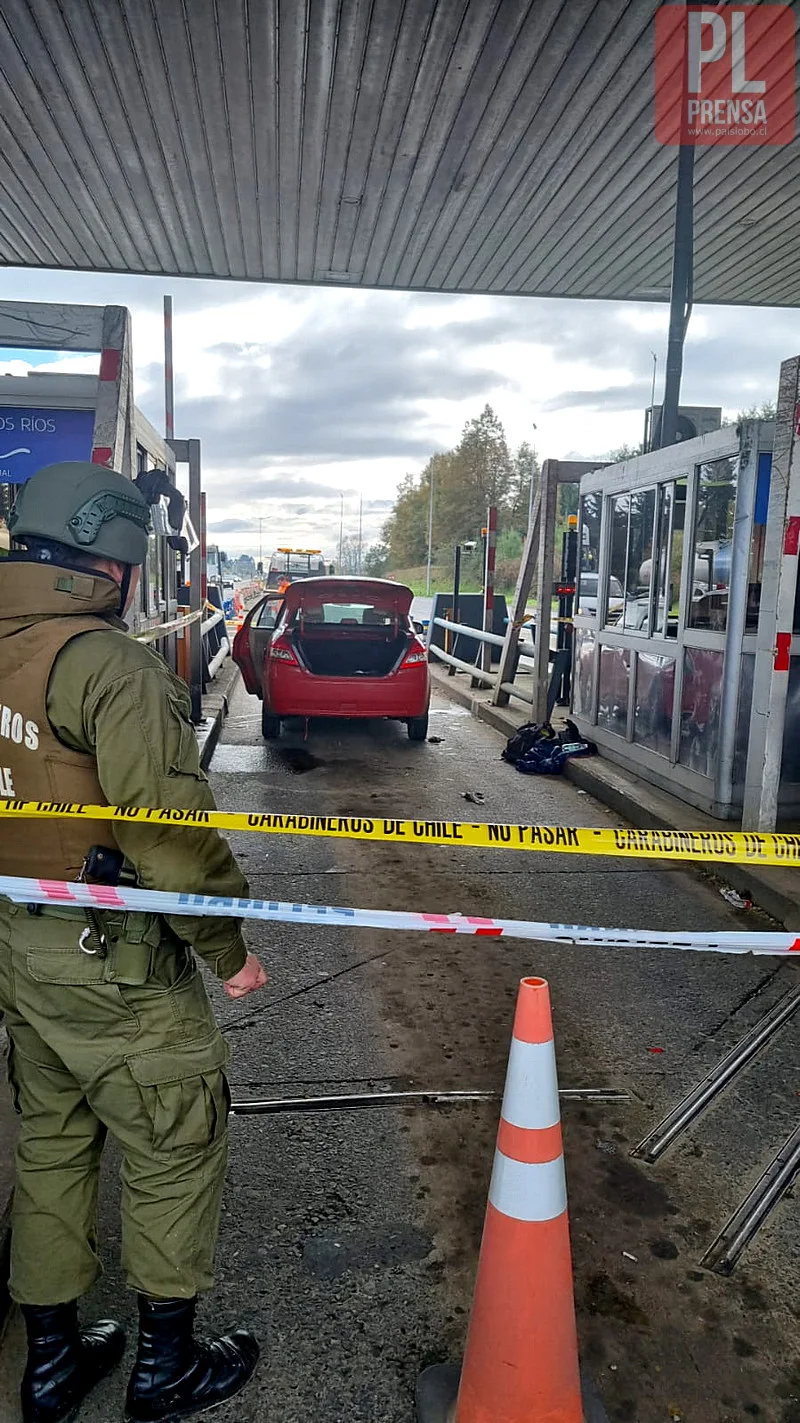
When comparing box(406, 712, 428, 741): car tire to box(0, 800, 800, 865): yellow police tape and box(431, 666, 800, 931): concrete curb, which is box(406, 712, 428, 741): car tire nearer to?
box(431, 666, 800, 931): concrete curb

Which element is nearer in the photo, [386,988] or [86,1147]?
[86,1147]

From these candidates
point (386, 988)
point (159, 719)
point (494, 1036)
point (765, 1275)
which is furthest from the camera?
point (386, 988)

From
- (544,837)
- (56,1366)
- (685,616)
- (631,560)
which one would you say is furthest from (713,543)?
(56,1366)

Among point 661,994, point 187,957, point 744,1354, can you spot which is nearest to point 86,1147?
point 187,957

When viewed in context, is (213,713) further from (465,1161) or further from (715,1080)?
(465,1161)

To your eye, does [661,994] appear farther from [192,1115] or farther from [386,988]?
[192,1115]

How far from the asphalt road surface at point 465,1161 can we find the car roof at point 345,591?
4255 mm

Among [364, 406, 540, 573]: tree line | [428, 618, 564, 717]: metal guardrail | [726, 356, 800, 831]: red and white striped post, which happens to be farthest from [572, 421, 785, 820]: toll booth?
[364, 406, 540, 573]: tree line

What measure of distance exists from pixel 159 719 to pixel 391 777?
20.3ft

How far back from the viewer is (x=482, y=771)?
27.7ft

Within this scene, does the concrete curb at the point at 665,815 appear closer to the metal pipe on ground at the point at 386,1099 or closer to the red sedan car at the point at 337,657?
the red sedan car at the point at 337,657

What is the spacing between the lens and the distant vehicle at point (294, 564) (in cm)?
3069

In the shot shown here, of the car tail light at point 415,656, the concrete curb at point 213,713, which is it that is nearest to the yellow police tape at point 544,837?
the concrete curb at point 213,713
